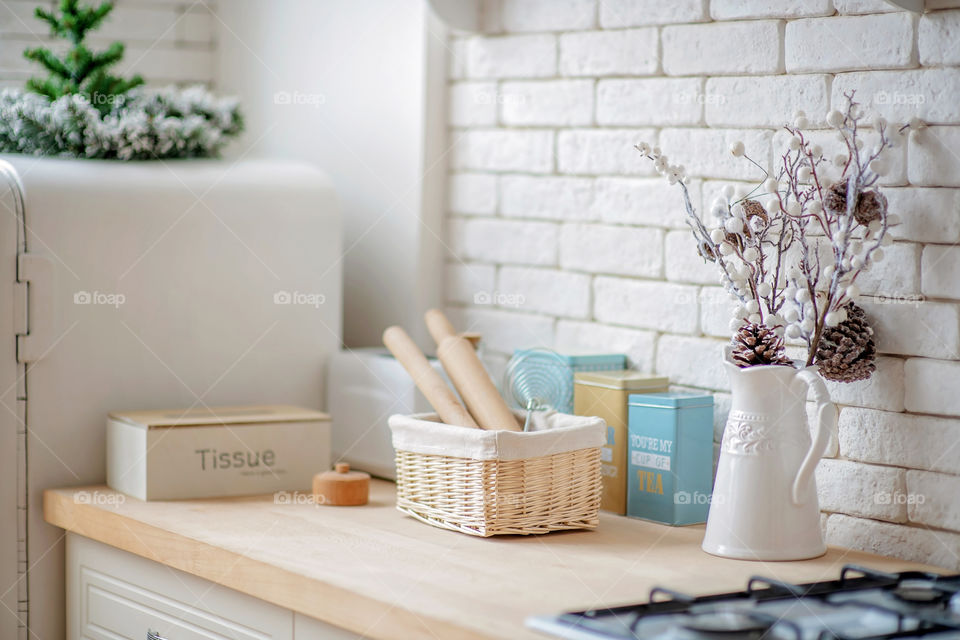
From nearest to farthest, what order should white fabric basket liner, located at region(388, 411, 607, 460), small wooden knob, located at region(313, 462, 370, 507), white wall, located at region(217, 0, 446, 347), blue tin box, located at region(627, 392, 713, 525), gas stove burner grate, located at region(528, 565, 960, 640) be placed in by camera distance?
gas stove burner grate, located at region(528, 565, 960, 640)
white fabric basket liner, located at region(388, 411, 607, 460)
blue tin box, located at region(627, 392, 713, 525)
small wooden knob, located at region(313, 462, 370, 507)
white wall, located at region(217, 0, 446, 347)

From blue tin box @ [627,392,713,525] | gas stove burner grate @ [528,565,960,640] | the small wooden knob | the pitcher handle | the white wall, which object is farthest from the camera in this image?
the white wall

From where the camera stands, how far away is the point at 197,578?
1651 mm

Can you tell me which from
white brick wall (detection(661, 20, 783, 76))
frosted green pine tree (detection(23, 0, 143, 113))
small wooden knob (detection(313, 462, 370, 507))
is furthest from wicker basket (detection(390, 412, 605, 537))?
frosted green pine tree (detection(23, 0, 143, 113))

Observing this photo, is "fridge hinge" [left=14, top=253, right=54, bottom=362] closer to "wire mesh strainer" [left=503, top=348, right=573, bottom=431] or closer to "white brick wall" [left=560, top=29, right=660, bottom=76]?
"wire mesh strainer" [left=503, top=348, right=573, bottom=431]

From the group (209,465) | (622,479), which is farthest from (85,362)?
(622,479)

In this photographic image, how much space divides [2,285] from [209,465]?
42 cm

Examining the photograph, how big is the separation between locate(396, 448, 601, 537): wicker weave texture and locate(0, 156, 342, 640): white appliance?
521 mm

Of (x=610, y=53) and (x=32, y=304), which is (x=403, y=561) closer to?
(x=32, y=304)

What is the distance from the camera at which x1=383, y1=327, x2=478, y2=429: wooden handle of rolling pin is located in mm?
1758

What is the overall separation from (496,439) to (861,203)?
1.85 feet

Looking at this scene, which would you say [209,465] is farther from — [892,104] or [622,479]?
[892,104]

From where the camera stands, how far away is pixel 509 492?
1.63 meters

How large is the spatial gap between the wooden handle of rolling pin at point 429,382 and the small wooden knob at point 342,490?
0.57ft

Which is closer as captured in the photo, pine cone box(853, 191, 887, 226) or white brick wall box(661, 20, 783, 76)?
pine cone box(853, 191, 887, 226)
